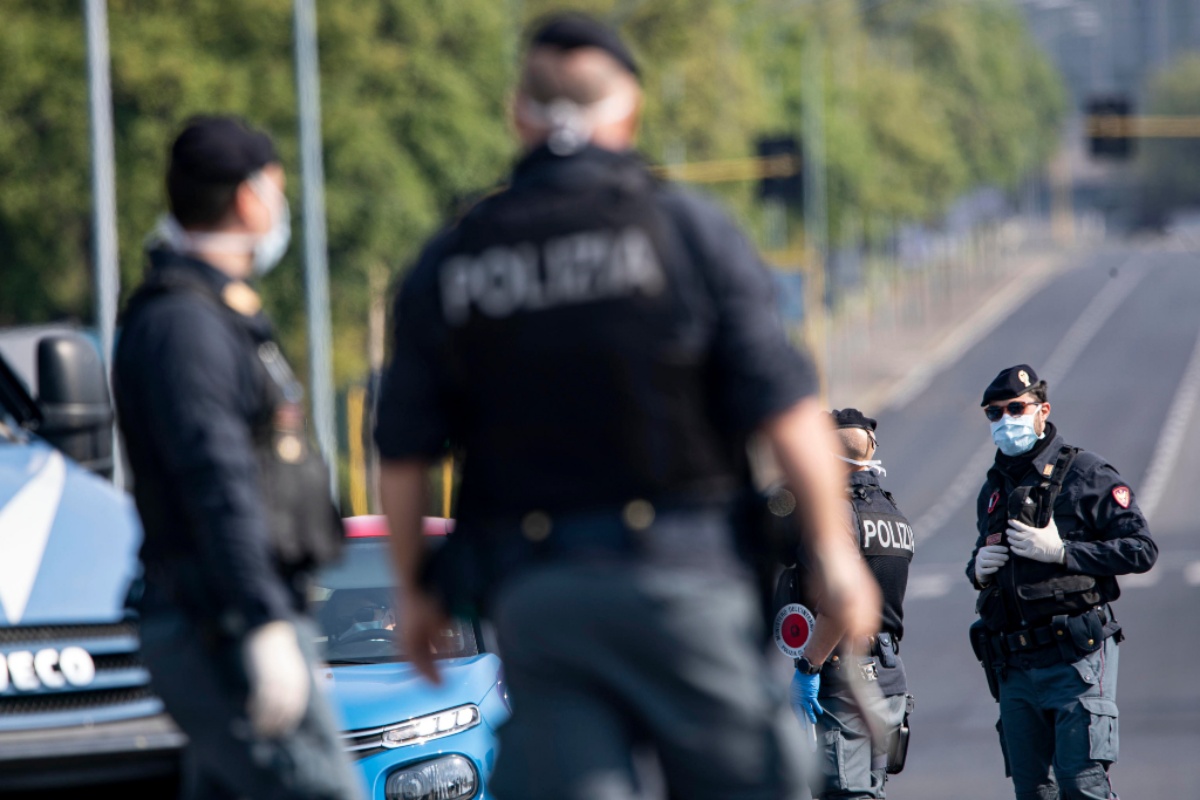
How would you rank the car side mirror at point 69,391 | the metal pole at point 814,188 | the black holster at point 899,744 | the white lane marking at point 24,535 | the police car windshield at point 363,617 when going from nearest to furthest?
the white lane marking at point 24,535, the car side mirror at point 69,391, the police car windshield at point 363,617, the black holster at point 899,744, the metal pole at point 814,188

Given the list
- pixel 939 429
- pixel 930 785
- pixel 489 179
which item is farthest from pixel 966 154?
pixel 930 785

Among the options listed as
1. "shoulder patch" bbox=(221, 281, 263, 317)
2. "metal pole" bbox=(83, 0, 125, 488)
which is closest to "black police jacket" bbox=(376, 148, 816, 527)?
"shoulder patch" bbox=(221, 281, 263, 317)

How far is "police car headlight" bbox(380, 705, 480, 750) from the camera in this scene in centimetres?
630

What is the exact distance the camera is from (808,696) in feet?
25.4

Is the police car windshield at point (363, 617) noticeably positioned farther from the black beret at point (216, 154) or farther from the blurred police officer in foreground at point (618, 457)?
the blurred police officer in foreground at point (618, 457)

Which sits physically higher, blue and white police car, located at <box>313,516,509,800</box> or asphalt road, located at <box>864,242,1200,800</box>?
blue and white police car, located at <box>313,516,509,800</box>

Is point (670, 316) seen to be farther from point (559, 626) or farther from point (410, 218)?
point (410, 218)

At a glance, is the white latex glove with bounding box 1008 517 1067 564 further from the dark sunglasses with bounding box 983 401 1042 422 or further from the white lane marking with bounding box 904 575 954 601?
the white lane marking with bounding box 904 575 954 601

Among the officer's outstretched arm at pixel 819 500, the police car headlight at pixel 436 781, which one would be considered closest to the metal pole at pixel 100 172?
the police car headlight at pixel 436 781

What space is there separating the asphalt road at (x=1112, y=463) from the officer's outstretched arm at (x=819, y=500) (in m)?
9.45

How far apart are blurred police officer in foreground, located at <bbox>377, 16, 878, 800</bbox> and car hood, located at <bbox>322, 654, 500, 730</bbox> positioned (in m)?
2.69

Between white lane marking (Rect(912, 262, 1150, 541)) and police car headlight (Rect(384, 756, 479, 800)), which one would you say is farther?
white lane marking (Rect(912, 262, 1150, 541))

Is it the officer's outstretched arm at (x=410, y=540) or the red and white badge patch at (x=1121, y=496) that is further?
the red and white badge patch at (x=1121, y=496)

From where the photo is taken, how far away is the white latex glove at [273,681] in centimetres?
380
